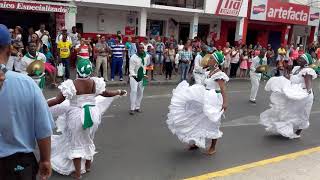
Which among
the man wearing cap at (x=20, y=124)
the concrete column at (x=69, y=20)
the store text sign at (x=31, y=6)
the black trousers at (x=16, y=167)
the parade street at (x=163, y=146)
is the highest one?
the store text sign at (x=31, y=6)

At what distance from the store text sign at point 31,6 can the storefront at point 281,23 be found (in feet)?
48.8

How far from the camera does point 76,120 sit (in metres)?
5.93

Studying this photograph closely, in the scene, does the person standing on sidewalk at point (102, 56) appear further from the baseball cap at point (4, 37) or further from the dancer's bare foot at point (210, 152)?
the baseball cap at point (4, 37)

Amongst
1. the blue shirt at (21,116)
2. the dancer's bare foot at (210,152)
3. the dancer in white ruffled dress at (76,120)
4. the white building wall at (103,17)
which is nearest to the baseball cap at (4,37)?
the blue shirt at (21,116)

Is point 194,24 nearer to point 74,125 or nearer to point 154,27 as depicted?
point 154,27

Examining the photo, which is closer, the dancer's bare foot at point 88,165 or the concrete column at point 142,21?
the dancer's bare foot at point 88,165

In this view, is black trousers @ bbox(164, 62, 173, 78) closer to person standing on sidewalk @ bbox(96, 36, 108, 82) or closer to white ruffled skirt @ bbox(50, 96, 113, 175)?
person standing on sidewalk @ bbox(96, 36, 108, 82)

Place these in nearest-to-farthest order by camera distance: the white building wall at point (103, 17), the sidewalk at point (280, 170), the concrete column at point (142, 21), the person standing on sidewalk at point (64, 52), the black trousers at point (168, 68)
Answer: the sidewalk at point (280, 170) < the person standing on sidewalk at point (64, 52) < the black trousers at point (168, 68) < the white building wall at point (103, 17) < the concrete column at point (142, 21)

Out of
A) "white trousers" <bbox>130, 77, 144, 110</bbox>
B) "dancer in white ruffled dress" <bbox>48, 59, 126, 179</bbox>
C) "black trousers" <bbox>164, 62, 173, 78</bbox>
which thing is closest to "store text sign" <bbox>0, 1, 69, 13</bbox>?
"black trousers" <bbox>164, 62, 173, 78</bbox>

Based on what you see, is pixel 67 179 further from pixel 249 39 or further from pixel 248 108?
pixel 249 39

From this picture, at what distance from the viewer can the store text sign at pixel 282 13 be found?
95.8 ft

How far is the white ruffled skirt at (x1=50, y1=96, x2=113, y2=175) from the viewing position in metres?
5.95

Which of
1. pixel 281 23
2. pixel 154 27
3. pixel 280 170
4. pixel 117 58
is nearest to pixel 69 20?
pixel 117 58

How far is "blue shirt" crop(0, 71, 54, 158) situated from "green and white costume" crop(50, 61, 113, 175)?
2770 millimetres
